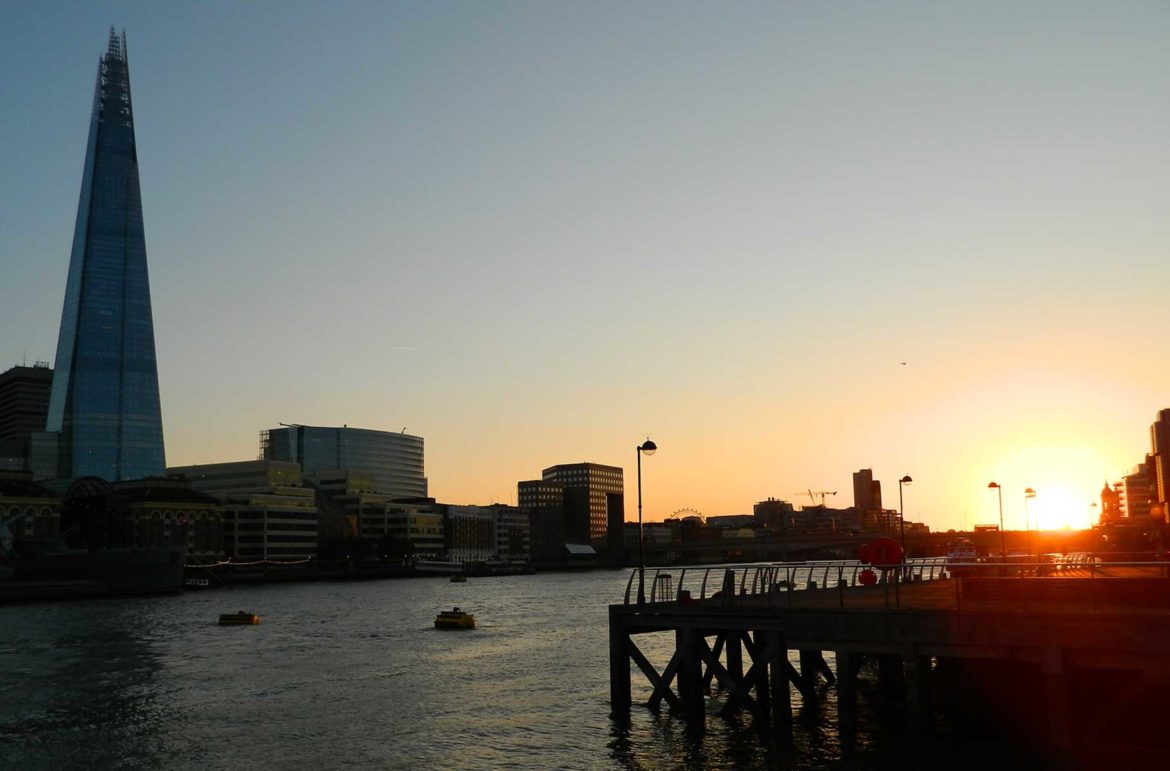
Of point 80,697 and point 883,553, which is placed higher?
point 883,553

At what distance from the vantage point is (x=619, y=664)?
43.2 m

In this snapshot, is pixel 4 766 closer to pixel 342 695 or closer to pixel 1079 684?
pixel 342 695

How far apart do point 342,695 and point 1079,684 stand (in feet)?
120

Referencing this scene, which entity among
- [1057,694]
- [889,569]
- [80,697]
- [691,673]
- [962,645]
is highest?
[889,569]

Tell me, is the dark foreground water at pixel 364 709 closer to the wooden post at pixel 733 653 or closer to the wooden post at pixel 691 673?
the wooden post at pixel 691 673

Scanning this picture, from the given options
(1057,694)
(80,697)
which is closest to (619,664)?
(1057,694)

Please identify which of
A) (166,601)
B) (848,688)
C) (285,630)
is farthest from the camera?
(166,601)

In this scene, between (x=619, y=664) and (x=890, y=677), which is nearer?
(x=619, y=664)

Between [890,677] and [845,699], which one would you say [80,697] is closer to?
[890,677]

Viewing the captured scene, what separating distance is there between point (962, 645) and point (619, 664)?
52.8 ft

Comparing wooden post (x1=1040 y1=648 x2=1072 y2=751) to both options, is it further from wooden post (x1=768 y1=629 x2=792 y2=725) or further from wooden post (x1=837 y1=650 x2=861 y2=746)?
wooden post (x1=768 y1=629 x2=792 y2=725)

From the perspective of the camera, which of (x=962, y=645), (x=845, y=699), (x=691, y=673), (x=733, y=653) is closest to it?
(x=962, y=645)

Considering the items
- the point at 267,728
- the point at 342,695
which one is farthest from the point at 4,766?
the point at 342,695

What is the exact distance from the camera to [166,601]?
168m
